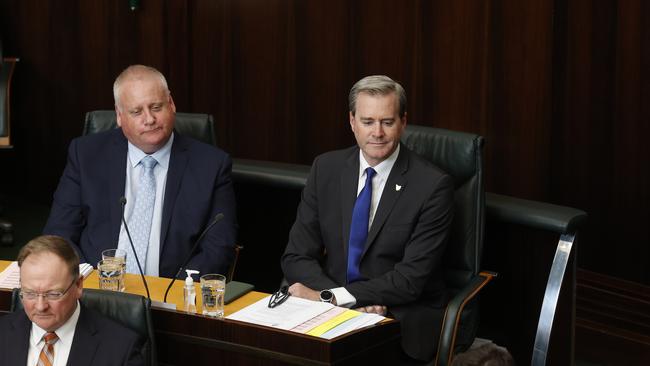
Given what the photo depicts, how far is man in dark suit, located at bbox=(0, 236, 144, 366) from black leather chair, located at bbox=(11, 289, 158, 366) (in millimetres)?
55

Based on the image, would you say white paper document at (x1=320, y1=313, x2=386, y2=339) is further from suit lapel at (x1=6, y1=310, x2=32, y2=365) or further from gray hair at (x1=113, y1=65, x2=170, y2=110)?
gray hair at (x1=113, y1=65, x2=170, y2=110)

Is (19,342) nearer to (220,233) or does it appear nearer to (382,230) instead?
(220,233)

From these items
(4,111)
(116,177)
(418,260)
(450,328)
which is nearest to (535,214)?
(418,260)

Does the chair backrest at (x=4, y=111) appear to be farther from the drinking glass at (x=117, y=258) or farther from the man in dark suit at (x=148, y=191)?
the drinking glass at (x=117, y=258)

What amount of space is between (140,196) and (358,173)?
83 cm

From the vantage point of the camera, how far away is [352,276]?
3.93 m

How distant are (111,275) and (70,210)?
754mm

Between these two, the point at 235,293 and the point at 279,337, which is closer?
the point at 279,337

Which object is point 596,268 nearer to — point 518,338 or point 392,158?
point 518,338

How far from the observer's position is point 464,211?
3.99 meters

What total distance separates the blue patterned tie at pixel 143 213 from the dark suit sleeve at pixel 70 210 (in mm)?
214

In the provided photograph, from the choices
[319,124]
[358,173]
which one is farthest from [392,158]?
[319,124]

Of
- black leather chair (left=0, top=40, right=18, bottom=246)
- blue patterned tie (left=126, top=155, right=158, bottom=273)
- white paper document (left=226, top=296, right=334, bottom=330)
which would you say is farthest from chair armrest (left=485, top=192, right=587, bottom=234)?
black leather chair (left=0, top=40, right=18, bottom=246)

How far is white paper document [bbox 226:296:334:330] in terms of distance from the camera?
3.19 metres
